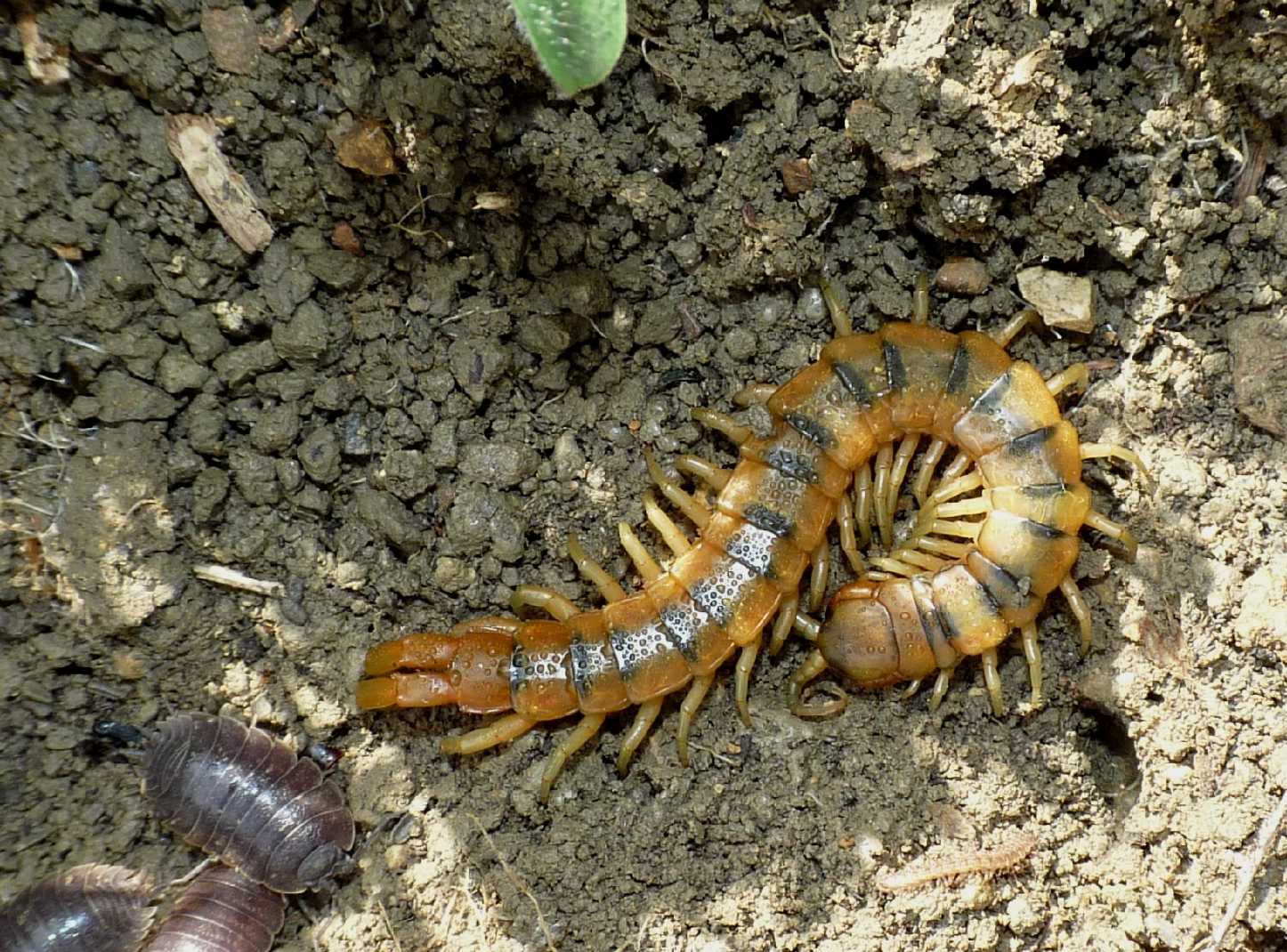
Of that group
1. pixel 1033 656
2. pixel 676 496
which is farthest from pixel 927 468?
pixel 676 496

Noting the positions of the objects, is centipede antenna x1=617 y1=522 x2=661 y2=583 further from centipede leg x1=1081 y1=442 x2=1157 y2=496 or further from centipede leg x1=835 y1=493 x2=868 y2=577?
centipede leg x1=1081 y1=442 x2=1157 y2=496

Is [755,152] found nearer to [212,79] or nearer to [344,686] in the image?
[212,79]

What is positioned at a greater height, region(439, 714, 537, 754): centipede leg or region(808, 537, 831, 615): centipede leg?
region(808, 537, 831, 615): centipede leg

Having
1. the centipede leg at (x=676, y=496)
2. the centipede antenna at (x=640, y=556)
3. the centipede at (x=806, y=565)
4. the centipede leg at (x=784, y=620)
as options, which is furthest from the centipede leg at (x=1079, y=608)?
the centipede antenna at (x=640, y=556)

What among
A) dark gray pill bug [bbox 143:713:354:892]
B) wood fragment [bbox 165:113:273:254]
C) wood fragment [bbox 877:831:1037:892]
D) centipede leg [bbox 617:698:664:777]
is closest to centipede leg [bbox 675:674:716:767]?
centipede leg [bbox 617:698:664:777]

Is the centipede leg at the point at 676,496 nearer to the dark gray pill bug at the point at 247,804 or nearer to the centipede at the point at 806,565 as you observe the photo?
the centipede at the point at 806,565

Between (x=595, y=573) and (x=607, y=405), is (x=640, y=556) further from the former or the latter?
(x=607, y=405)

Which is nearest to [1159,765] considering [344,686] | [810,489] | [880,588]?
[880,588]
